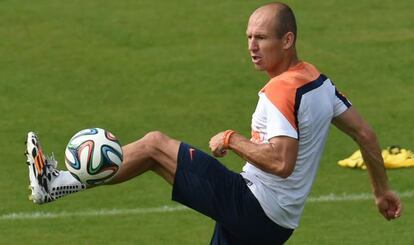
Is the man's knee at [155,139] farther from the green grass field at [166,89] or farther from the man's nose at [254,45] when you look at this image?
the green grass field at [166,89]

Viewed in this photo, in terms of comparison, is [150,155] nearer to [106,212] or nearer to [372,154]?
[372,154]

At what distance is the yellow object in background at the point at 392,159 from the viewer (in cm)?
1781

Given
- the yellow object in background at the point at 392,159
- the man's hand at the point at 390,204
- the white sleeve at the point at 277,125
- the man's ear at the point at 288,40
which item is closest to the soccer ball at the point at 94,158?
the white sleeve at the point at 277,125

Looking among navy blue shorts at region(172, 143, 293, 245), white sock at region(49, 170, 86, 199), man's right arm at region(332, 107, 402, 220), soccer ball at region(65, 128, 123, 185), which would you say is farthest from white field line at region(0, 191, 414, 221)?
navy blue shorts at region(172, 143, 293, 245)

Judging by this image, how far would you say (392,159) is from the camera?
1788 centimetres

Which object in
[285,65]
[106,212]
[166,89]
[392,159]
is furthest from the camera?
[166,89]

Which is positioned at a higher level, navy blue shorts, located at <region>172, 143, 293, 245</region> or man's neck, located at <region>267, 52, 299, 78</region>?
man's neck, located at <region>267, 52, 299, 78</region>

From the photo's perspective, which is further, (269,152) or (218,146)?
(269,152)

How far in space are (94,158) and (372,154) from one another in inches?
94.4

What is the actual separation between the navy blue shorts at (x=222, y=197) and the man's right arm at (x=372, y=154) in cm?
107

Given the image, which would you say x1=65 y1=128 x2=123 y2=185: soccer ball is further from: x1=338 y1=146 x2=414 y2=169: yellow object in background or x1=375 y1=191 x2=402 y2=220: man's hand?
x1=338 y1=146 x2=414 y2=169: yellow object in background

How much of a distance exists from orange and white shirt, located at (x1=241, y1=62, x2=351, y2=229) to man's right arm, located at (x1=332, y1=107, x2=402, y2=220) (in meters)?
0.19

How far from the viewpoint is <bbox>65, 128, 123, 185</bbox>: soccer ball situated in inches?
449

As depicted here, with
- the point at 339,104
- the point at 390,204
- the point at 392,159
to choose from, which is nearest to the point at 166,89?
the point at 392,159
